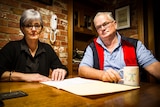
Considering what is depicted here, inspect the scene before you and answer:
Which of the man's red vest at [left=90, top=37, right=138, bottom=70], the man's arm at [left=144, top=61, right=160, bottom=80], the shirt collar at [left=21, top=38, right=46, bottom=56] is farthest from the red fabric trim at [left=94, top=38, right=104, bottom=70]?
the shirt collar at [left=21, top=38, right=46, bottom=56]

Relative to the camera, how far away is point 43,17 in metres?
2.07

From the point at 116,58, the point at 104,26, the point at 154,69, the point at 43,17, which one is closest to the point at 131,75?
the point at 154,69

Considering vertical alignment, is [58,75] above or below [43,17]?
below

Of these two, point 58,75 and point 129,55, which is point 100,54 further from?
point 58,75

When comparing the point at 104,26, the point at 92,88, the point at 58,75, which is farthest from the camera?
the point at 104,26

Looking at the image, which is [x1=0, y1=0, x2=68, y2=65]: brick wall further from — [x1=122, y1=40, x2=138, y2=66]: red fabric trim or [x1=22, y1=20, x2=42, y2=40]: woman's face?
[x1=122, y1=40, x2=138, y2=66]: red fabric trim

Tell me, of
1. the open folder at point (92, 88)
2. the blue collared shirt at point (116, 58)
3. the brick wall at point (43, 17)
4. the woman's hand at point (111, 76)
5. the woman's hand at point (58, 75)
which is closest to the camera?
the open folder at point (92, 88)

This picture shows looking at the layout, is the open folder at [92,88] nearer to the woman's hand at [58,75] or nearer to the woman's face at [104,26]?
the woman's hand at [58,75]

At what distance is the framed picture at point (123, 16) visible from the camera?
2678 millimetres

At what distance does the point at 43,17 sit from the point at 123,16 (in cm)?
145

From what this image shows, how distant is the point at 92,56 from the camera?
1337mm

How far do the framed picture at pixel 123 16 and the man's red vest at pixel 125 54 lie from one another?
1.44 m

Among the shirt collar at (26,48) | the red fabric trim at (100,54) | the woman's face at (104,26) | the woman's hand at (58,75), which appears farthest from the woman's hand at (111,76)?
the shirt collar at (26,48)

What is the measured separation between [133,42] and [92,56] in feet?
1.22
